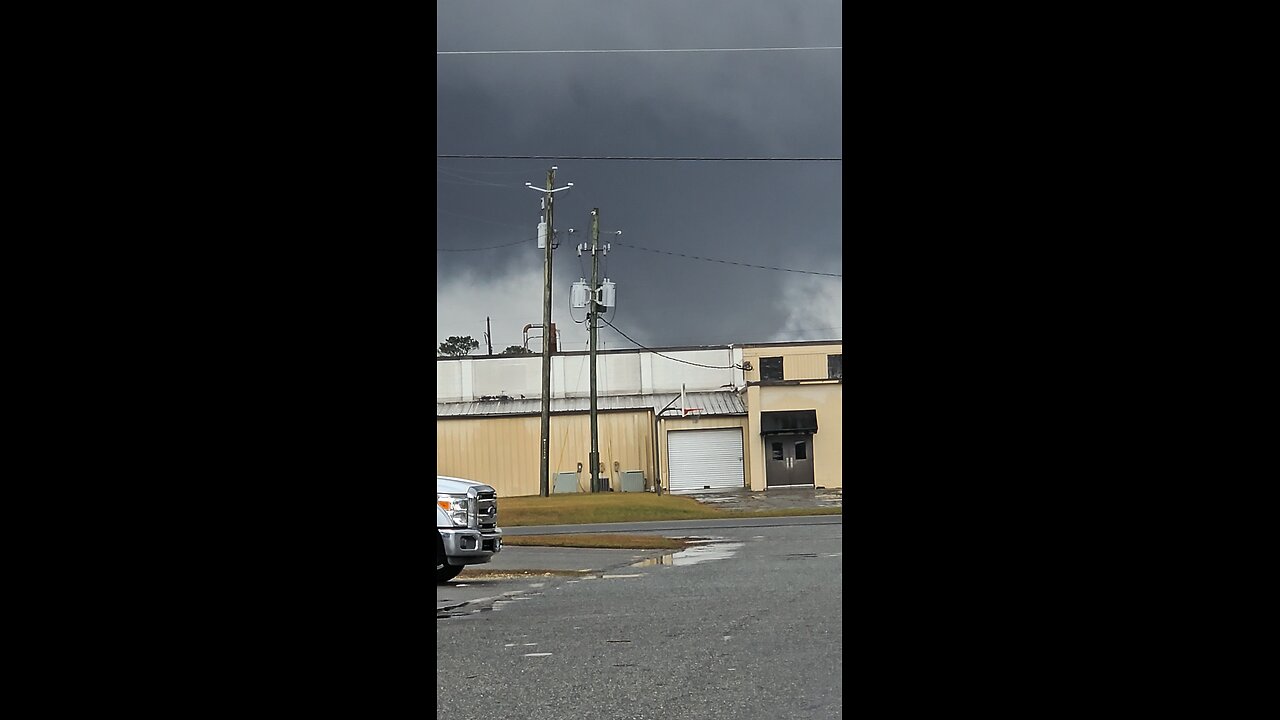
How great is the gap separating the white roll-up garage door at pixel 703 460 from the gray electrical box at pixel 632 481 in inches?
59.1

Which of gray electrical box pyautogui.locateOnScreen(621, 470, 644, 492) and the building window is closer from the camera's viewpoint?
gray electrical box pyautogui.locateOnScreen(621, 470, 644, 492)

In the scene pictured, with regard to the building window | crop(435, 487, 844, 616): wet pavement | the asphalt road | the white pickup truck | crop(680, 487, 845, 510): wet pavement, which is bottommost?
crop(680, 487, 845, 510): wet pavement

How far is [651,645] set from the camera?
6793 mm

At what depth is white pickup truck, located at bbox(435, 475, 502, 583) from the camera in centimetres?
1031

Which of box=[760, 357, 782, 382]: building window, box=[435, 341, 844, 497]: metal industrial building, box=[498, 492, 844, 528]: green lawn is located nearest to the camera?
box=[498, 492, 844, 528]: green lawn

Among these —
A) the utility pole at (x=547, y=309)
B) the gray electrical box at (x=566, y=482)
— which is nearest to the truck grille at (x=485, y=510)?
the utility pole at (x=547, y=309)

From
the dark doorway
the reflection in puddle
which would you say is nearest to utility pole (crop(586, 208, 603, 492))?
the dark doorway

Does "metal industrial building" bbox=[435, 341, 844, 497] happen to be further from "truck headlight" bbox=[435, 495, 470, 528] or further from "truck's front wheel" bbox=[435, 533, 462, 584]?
"truck headlight" bbox=[435, 495, 470, 528]

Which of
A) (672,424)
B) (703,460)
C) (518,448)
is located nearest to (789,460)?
(703,460)

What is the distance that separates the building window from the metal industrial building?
0.11ft
